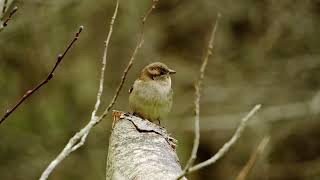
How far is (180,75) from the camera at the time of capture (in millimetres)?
11930

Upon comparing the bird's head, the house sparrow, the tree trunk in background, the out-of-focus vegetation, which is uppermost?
the out-of-focus vegetation

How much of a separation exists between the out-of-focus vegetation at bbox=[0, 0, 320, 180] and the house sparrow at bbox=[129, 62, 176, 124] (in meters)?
4.52

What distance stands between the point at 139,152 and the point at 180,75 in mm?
7849

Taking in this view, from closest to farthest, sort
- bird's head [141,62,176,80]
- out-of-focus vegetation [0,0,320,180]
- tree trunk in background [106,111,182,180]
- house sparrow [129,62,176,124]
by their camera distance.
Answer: tree trunk in background [106,111,182,180]
house sparrow [129,62,176,124]
bird's head [141,62,176,80]
out-of-focus vegetation [0,0,320,180]

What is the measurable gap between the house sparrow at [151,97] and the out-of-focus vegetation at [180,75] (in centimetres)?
452

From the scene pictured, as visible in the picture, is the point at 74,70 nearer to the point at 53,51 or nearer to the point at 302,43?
the point at 53,51

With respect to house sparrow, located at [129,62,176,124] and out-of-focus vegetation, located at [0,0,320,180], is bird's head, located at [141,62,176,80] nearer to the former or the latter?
house sparrow, located at [129,62,176,124]

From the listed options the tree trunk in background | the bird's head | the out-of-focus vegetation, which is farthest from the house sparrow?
the out-of-focus vegetation

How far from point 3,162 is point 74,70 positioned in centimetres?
139

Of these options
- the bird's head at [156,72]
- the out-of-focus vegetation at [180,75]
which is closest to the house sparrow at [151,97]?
the bird's head at [156,72]

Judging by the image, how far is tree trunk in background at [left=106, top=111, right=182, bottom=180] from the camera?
3.74m

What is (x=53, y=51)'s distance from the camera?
1093 cm

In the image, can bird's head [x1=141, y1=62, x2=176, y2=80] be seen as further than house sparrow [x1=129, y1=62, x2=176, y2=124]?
Yes

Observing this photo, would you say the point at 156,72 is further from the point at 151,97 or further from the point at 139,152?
the point at 139,152
